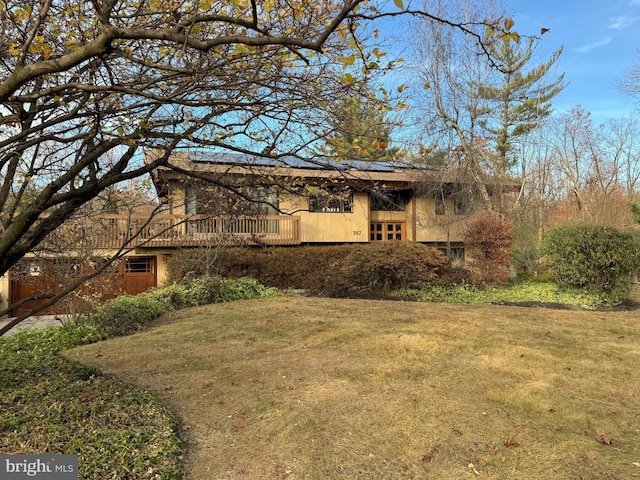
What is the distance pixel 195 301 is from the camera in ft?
37.2

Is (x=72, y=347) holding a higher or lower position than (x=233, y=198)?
lower

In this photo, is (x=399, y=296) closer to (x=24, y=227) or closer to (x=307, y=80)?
(x=307, y=80)

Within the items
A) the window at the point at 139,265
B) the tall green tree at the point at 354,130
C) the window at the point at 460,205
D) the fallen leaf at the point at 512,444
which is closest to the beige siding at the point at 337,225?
the window at the point at 460,205

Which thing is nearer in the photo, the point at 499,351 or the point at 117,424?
the point at 117,424

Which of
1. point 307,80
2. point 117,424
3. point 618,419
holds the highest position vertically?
point 307,80

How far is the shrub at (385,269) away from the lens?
40.2 feet

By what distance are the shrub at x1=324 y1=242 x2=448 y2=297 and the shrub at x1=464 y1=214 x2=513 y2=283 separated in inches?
47.8

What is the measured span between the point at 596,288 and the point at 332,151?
10525mm

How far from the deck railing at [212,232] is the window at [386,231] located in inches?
166

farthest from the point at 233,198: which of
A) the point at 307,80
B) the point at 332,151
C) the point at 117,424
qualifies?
the point at 117,424

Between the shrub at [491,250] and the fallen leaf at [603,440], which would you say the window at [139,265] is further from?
the fallen leaf at [603,440]

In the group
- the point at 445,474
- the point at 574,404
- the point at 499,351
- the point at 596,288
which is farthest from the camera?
the point at 596,288

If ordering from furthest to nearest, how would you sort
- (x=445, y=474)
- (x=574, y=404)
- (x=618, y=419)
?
(x=574, y=404) → (x=618, y=419) → (x=445, y=474)

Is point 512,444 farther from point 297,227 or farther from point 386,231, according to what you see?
point 386,231
